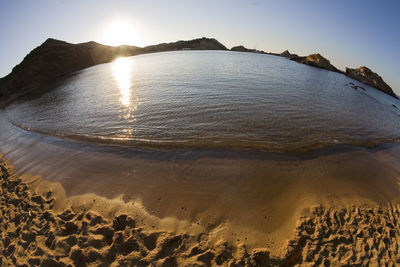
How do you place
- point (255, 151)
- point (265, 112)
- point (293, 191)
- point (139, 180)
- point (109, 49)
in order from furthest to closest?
point (109, 49), point (265, 112), point (255, 151), point (139, 180), point (293, 191)

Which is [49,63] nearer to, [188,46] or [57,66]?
[57,66]

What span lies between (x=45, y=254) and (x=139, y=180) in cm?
353

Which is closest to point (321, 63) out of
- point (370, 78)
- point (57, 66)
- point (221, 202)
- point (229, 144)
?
point (370, 78)

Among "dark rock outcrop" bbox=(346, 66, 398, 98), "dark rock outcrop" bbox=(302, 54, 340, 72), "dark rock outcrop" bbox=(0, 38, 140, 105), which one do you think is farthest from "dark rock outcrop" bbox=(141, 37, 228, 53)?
"dark rock outcrop" bbox=(346, 66, 398, 98)

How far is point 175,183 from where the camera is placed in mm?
7199

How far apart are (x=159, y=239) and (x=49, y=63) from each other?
74.3 meters

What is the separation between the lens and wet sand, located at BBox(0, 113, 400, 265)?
4.68m

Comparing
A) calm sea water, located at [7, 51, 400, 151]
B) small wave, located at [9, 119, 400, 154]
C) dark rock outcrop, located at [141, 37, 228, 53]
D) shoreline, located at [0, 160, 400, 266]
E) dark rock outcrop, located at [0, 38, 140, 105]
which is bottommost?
shoreline, located at [0, 160, 400, 266]

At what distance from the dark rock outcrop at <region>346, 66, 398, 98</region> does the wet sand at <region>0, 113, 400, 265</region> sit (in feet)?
215

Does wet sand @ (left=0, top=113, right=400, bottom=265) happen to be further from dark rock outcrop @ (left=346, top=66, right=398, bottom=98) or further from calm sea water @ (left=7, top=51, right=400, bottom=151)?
dark rock outcrop @ (left=346, top=66, right=398, bottom=98)

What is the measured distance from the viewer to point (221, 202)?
20.4 ft

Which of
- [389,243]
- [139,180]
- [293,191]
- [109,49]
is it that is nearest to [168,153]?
[139,180]

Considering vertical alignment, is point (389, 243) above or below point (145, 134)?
below

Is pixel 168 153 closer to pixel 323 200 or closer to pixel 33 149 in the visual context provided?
pixel 323 200
